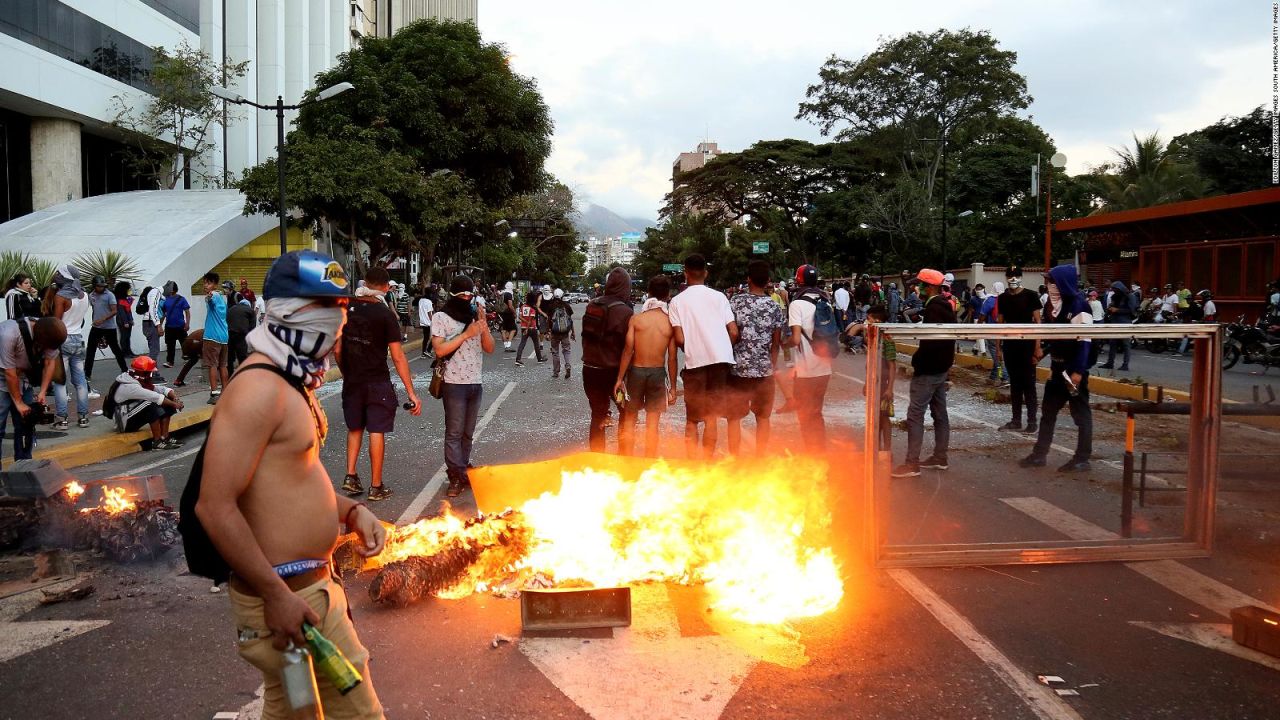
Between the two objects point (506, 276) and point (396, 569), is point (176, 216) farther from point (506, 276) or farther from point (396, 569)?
point (506, 276)

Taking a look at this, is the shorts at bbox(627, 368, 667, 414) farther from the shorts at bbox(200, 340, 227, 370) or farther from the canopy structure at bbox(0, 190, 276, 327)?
the canopy structure at bbox(0, 190, 276, 327)

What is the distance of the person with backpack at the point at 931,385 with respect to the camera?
769 centimetres

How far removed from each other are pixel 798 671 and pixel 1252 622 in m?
2.21

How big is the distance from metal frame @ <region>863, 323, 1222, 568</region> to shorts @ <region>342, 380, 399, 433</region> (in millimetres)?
3730

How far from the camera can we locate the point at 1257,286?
26.7 metres

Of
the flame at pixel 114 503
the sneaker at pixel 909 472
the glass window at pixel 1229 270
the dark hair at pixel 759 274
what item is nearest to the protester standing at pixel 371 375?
the flame at pixel 114 503

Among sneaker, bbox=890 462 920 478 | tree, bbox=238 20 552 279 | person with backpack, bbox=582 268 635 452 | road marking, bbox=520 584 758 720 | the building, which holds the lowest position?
road marking, bbox=520 584 758 720

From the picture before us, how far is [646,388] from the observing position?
7.58 meters

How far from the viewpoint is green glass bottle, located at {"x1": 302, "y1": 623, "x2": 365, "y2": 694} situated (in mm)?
2176

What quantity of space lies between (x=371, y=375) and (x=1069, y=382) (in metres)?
5.83

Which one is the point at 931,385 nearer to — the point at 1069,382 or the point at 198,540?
the point at 1069,382

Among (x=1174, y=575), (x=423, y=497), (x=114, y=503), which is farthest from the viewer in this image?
(x=423, y=497)

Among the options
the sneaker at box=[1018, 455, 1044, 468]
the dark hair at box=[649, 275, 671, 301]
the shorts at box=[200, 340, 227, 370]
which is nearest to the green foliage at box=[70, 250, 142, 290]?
the shorts at box=[200, 340, 227, 370]

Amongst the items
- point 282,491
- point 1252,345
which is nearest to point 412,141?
point 1252,345
